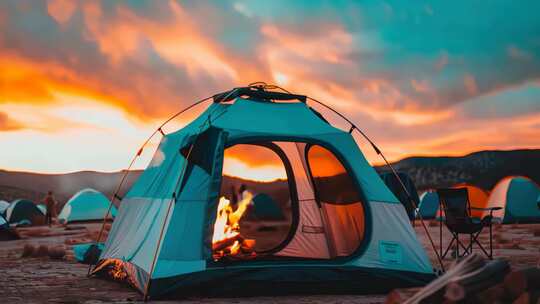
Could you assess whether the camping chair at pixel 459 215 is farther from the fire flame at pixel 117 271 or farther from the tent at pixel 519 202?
the tent at pixel 519 202

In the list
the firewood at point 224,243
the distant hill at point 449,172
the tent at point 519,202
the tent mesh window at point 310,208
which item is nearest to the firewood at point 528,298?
the tent mesh window at point 310,208

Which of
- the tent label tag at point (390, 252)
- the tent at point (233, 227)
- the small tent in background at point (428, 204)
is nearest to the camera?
the tent at point (233, 227)

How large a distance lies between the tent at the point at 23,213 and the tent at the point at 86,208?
8.61 ft

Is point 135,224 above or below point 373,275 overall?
above

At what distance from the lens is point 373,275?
→ 7.20 m

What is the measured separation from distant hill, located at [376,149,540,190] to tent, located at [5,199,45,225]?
50.2 m

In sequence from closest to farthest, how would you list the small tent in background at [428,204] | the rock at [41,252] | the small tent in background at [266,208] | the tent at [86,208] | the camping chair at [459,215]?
1. the camping chair at [459,215]
2. the rock at [41,252]
3. the small tent in background at [266,208]
4. the tent at [86,208]
5. the small tent in background at [428,204]

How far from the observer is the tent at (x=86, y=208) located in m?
29.8

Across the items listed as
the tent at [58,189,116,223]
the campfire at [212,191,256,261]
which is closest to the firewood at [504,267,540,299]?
the campfire at [212,191,256,261]

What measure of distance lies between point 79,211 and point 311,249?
2285 cm

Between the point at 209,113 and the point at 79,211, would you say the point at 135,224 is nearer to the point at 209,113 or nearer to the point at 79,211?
the point at 209,113

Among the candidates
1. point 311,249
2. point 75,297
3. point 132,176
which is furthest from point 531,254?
point 132,176

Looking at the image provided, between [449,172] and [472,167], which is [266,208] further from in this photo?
[472,167]

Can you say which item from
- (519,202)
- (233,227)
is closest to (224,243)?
(233,227)
